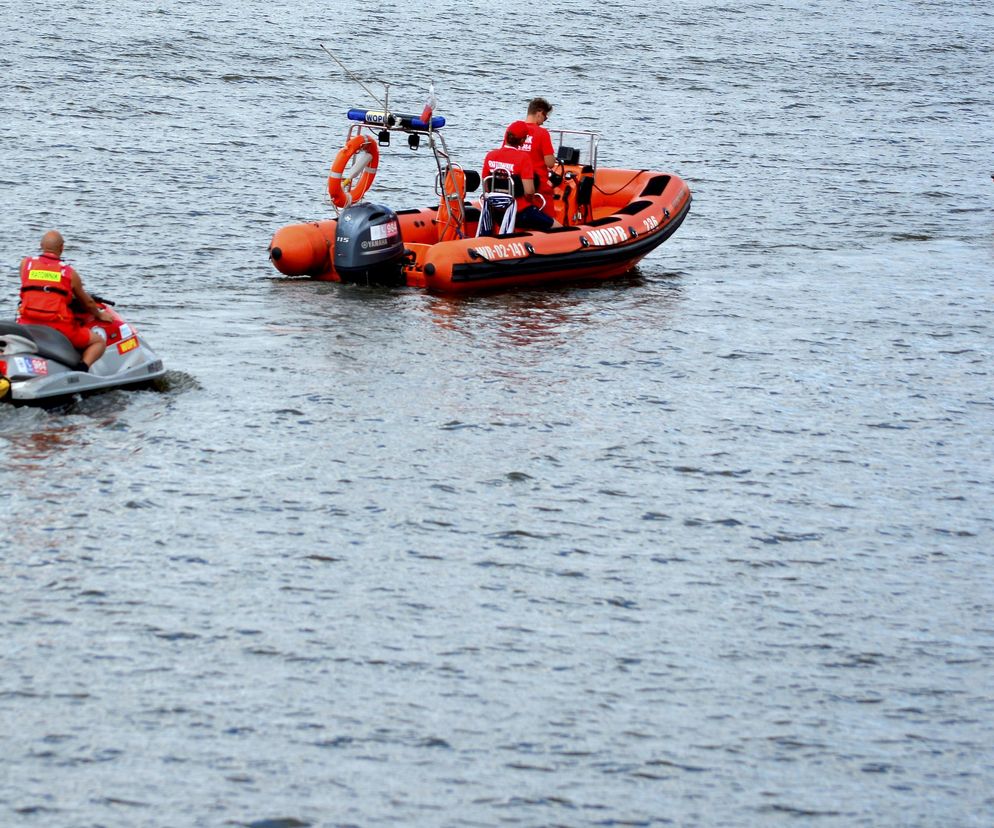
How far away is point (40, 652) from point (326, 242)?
7496 millimetres

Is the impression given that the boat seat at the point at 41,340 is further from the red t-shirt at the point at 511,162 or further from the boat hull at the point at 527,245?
the red t-shirt at the point at 511,162

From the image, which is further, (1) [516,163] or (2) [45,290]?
(1) [516,163]

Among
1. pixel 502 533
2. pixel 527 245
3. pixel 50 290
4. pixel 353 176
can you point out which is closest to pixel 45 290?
pixel 50 290

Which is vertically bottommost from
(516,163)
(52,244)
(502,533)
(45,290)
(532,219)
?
(502,533)

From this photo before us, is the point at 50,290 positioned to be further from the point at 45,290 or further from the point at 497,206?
the point at 497,206

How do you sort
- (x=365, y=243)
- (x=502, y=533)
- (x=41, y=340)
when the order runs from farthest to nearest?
(x=365, y=243), (x=41, y=340), (x=502, y=533)

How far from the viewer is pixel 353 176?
1412 centimetres

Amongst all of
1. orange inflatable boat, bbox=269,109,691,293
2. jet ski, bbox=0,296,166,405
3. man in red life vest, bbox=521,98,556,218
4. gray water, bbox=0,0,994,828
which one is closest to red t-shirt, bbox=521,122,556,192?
man in red life vest, bbox=521,98,556,218

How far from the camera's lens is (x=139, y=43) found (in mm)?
27078

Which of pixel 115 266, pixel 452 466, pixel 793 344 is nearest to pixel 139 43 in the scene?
pixel 115 266

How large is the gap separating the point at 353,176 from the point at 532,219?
184 cm

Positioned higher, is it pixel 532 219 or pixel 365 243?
pixel 532 219

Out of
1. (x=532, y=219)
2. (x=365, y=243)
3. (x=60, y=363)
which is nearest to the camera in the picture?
(x=60, y=363)

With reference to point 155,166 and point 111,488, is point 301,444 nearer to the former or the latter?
point 111,488
